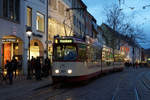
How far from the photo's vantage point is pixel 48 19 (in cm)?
2938

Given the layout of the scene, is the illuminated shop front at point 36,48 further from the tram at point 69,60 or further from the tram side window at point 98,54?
the tram at point 69,60

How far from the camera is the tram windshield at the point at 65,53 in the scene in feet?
50.9

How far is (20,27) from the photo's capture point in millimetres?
22453

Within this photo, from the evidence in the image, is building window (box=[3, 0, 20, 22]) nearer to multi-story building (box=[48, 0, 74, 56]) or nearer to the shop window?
multi-story building (box=[48, 0, 74, 56])

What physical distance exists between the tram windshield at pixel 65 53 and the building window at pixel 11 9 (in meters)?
7.10

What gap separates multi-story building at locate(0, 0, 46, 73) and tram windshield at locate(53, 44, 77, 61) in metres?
5.28

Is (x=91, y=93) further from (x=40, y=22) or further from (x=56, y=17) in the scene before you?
(x=56, y=17)

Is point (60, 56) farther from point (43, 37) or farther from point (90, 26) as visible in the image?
point (90, 26)

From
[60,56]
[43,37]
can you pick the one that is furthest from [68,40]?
[43,37]

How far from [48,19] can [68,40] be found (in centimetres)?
1427

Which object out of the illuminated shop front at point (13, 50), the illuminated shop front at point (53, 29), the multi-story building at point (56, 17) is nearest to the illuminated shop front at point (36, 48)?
the illuminated shop front at point (53, 29)

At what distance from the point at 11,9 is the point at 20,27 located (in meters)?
1.88

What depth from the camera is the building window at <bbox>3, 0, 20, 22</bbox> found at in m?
20.4

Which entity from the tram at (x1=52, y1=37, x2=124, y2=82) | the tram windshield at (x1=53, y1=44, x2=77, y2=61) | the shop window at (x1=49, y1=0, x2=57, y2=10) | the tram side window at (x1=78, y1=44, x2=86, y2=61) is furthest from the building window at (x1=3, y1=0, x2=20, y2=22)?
the shop window at (x1=49, y1=0, x2=57, y2=10)
